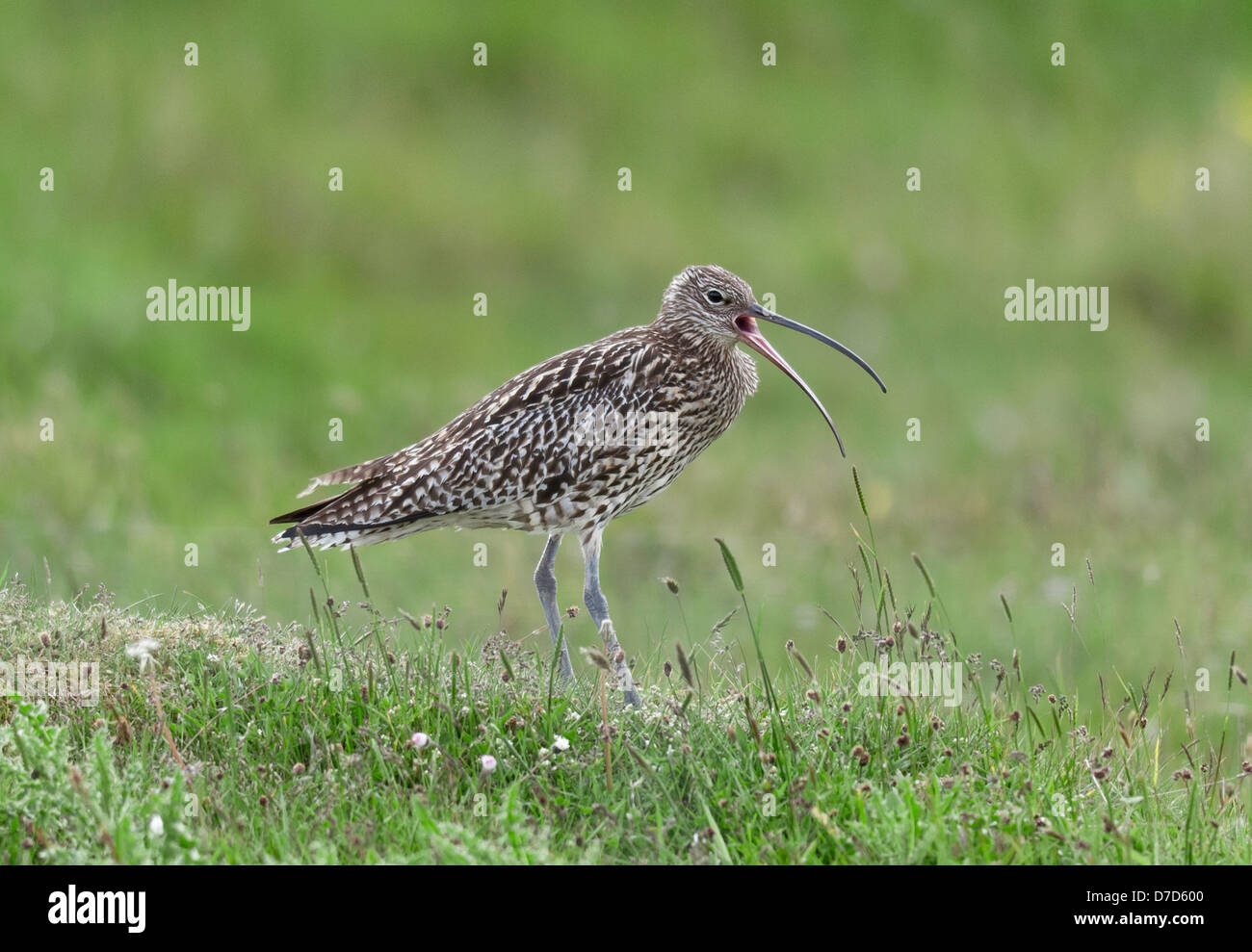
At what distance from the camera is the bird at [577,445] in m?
7.65

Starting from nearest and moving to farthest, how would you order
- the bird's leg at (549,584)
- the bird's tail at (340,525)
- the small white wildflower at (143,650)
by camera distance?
1. the small white wildflower at (143,650)
2. the bird's tail at (340,525)
3. the bird's leg at (549,584)

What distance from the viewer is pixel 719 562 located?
13.7 m

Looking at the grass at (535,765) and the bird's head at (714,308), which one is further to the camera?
the bird's head at (714,308)

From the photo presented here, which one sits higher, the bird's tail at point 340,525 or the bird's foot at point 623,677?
the bird's tail at point 340,525

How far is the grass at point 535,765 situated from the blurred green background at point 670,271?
377 centimetres

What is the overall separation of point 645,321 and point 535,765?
587 inches

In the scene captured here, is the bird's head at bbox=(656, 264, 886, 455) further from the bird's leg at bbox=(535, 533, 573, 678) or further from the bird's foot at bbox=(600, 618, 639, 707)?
the bird's foot at bbox=(600, 618, 639, 707)

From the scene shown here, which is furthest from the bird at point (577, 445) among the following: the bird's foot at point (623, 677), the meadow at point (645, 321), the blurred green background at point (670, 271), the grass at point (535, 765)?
the blurred green background at point (670, 271)

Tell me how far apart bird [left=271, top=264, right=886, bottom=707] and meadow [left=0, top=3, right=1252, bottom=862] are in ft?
2.02

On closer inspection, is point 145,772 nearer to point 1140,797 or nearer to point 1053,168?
point 1140,797

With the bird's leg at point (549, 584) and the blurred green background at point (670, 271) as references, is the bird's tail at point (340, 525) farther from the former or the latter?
the blurred green background at point (670, 271)
